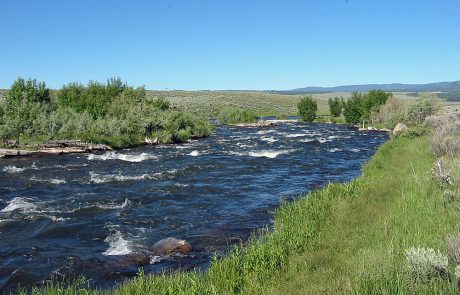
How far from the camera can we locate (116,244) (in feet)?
58.6

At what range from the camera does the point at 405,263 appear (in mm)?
9117

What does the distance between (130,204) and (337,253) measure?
1525 cm

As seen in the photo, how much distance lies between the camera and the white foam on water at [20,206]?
23.7m

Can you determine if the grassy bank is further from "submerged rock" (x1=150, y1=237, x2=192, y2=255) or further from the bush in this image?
"submerged rock" (x1=150, y1=237, x2=192, y2=255)

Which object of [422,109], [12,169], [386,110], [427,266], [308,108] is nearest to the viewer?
[427,266]

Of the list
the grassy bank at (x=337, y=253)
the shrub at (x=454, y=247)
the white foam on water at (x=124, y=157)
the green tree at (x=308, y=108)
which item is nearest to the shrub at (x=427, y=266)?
the grassy bank at (x=337, y=253)

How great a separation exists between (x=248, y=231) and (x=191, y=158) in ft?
86.3

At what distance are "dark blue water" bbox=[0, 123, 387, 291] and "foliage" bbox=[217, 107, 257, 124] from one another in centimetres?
6980

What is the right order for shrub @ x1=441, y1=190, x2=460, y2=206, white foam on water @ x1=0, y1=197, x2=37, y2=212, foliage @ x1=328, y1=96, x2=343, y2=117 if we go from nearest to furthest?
shrub @ x1=441, y1=190, x2=460, y2=206, white foam on water @ x1=0, y1=197, x2=37, y2=212, foliage @ x1=328, y1=96, x2=343, y2=117

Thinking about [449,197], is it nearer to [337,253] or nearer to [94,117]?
[337,253]

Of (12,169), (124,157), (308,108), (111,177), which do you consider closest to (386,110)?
(308,108)

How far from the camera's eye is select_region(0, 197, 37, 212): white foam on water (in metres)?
23.7

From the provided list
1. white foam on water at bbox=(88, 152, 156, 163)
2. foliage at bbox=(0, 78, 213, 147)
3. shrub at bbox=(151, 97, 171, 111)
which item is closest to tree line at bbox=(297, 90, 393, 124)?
foliage at bbox=(0, 78, 213, 147)

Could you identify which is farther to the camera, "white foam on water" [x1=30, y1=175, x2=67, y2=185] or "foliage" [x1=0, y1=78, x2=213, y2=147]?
"foliage" [x1=0, y1=78, x2=213, y2=147]
